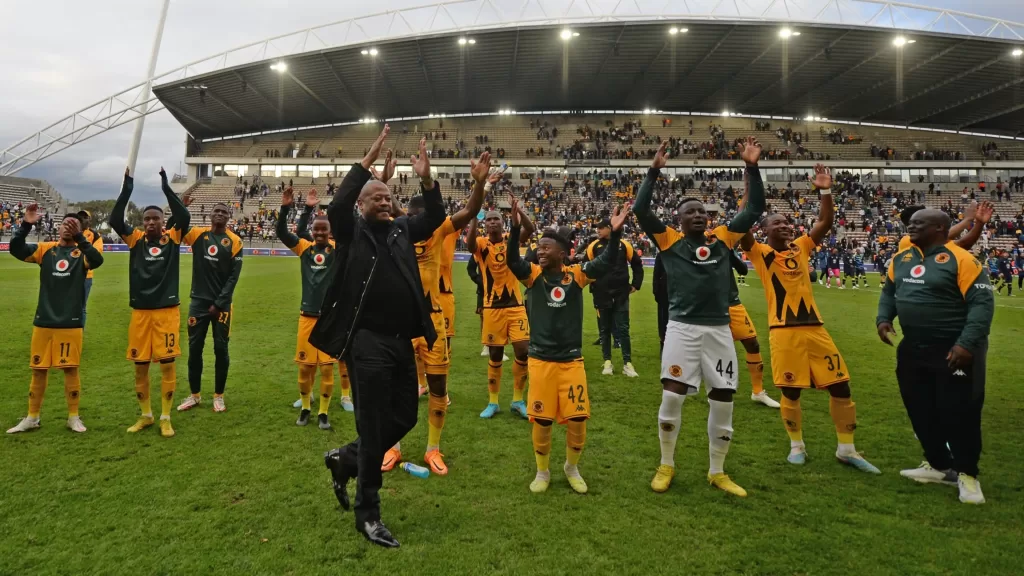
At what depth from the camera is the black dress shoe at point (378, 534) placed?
11.0 feet

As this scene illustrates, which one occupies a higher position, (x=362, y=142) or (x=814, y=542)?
(x=362, y=142)

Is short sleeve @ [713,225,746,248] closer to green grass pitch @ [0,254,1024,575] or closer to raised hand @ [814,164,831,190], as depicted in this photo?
raised hand @ [814,164,831,190]

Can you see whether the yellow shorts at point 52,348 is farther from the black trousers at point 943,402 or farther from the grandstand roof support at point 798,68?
the grandstand roof support at point 798,68

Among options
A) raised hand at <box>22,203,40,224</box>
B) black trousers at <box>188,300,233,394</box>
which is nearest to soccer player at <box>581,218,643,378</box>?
black trousers at <box>188,300,233,394</box>

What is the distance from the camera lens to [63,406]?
618 cm

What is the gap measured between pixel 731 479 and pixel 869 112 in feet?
182

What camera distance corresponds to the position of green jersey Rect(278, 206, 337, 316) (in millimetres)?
6004

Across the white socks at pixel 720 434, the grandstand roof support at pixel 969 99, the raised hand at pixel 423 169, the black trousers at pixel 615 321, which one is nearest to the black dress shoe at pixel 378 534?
the raised hand at pixel 423 169

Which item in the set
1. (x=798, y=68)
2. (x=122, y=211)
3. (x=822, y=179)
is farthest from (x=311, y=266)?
(x=798, y=68)

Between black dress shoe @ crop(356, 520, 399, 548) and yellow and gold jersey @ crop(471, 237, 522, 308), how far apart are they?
3.56 meters

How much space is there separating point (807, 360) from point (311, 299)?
523 centimetres

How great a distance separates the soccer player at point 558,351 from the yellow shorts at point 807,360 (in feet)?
6.43

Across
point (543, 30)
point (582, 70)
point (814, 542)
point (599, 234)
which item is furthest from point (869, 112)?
point (814, 542)

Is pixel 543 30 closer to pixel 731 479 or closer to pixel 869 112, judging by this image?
pixel 869 112
